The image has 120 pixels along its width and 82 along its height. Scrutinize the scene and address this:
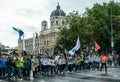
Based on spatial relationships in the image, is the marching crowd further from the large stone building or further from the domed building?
the domed building

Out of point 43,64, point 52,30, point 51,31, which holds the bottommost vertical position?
point 43,64

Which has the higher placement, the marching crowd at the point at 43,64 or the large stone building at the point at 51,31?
the large stone building at the point at 51,31

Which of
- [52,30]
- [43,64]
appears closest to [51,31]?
[52,30]

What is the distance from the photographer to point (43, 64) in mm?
31312

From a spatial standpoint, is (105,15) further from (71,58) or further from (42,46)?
(42,46)

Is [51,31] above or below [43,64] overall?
above

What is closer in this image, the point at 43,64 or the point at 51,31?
the point at 43,64

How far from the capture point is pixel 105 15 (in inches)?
2886

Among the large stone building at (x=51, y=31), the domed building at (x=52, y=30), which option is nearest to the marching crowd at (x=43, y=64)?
the large stone building at (x=51, y=31)

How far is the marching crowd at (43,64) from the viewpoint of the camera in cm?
2667

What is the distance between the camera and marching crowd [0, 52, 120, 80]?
26.7 metres

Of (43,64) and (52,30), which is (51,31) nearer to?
(52,30)

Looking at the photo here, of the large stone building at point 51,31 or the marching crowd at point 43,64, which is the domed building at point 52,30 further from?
the marching crowd at point 43,64

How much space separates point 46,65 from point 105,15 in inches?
1698
